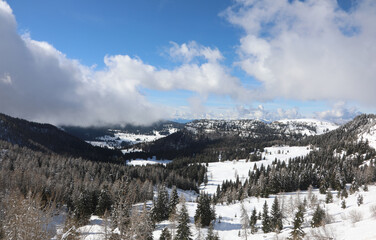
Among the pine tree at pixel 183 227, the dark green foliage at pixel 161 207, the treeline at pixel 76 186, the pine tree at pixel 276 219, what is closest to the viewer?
the pine tree at pixel 183 227

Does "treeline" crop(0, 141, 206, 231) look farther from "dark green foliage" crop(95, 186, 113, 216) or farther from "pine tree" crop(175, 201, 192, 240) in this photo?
"pine tree" crop(175, 201, 192, 240)

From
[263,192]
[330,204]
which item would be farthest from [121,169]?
[330,204]

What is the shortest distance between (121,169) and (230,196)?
90.8m

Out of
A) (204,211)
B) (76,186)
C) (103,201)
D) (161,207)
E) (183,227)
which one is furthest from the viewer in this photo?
(76,186)

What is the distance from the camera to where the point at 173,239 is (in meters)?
44.6

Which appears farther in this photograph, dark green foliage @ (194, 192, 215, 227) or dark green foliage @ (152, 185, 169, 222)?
dark green foliage @ (152, 185, 169, 222)

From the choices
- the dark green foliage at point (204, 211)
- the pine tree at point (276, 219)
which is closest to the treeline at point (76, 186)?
the dark green foliage at point (204, 211)

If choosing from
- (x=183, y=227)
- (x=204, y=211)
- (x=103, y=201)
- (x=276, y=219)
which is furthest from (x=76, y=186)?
(x=276, y=219)

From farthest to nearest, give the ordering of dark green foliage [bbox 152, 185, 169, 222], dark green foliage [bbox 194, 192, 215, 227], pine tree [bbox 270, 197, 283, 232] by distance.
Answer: dark green foliage [bbox 152, 185, 169, 222]
dark green foliage [bbox 194, 192, 215, 227]
pine tree [bbox 270, 197, 283, 232]

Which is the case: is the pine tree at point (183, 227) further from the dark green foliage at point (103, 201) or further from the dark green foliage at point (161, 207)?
the dark green foliage at point (103, 201)

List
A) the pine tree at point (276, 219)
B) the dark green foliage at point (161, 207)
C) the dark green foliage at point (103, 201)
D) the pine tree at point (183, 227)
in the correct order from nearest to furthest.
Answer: the pine tree at point (183, 227), the pine tree at point (276, 219), the dark green foliage at point (103, 201), the dark green foliage at point (161, 207)

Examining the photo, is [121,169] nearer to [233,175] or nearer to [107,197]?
[107,197]

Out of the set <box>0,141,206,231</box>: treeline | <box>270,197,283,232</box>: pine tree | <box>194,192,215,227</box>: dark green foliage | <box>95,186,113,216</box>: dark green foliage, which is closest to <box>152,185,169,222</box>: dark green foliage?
<box>0,141,206,231</box>: treeline

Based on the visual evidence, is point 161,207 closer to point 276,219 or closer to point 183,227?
point 183,227
